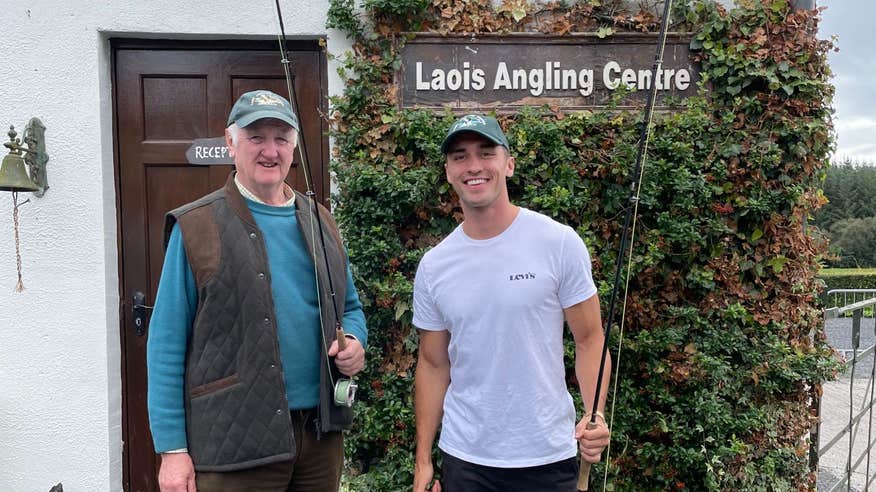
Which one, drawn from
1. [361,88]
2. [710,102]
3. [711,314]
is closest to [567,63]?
[710,102]

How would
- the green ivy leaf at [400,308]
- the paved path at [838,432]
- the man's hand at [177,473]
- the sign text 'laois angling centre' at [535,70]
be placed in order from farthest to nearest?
the paved path at [838,432] < the sign text 'laois angling centre' at [535,70] < the green ivy leaf at [400,308] < the man's hand at [177,473]

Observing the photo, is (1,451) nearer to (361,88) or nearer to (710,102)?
(361,88)

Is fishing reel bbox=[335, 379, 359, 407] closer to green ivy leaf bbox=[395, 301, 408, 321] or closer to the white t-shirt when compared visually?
the white t-shirt

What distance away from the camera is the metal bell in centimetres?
321

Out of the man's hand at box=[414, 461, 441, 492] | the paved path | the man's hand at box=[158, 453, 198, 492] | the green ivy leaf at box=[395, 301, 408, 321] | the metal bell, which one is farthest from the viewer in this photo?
the paved path

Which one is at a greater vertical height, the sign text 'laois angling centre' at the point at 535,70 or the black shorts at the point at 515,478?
the sign text 'laois angling centre' at the point at 535,70

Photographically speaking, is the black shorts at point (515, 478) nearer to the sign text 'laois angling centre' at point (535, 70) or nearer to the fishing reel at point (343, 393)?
the fishing reel at point (343, 393)

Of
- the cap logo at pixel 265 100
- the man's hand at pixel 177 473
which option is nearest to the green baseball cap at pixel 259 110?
the cap logo at pixel 265 100

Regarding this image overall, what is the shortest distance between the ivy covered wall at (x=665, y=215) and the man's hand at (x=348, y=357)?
4.12 feet

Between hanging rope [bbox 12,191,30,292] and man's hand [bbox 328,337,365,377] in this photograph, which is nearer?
man's hand [bbox 328,337,365,377]

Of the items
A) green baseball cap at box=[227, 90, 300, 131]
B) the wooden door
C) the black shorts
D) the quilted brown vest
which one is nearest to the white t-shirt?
the black shorts

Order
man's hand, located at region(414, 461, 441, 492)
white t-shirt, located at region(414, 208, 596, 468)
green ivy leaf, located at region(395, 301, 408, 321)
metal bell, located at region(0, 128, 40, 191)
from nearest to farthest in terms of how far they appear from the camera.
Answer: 1. white t-shirt, located at region(414, 208, 596, 468)
2. man's hand, located at region(414, 461, 441, 492)
3. metal bell, located at region(0, 128, 40, 191)
4. green ivy leaf, located at region(395, 301, 408, 321)

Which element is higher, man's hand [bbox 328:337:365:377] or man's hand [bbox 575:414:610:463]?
man's hand [bbox 328:337:365:377]

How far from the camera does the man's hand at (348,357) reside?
2082 mm
